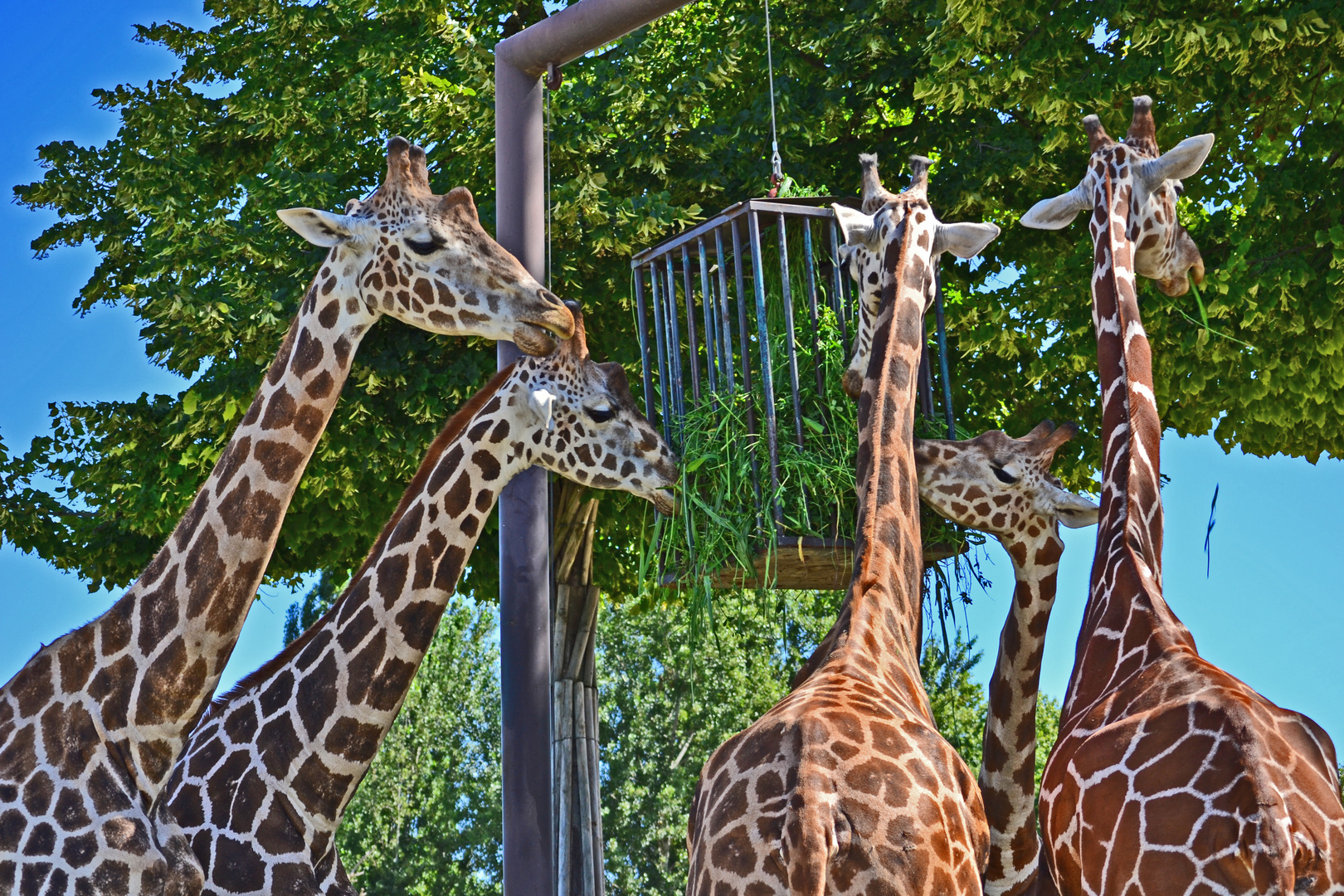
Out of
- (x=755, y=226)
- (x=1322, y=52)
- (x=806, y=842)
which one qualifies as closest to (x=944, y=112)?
(x=1322, y=52)

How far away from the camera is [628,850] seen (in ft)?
71.0

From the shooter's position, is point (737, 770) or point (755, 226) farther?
point (755, 226)

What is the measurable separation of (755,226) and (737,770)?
7.25 ft

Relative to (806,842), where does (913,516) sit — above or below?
above

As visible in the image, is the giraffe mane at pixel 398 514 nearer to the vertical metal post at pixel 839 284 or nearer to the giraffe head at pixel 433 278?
the giraffe head at pixel 433 278

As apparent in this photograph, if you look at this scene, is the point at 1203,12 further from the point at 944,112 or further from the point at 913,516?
the point at 913,516

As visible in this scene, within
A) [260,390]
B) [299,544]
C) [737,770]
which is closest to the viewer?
[737,770]

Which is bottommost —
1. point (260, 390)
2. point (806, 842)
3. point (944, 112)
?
point (806, 842)

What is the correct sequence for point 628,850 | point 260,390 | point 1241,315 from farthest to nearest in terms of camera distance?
1. point 628,850
2. point 1241,315
3. point 260,390

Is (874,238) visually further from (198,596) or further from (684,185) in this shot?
(684,185)

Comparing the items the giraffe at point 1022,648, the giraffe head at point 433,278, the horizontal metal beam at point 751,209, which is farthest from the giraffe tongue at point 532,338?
the giraffe at point 1022,648

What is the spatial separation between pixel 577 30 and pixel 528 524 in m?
1.94

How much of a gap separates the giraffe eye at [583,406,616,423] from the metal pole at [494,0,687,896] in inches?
12.5

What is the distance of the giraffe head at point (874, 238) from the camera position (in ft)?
17.3
